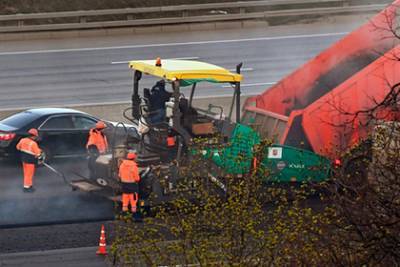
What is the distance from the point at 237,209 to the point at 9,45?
24393 millimetres

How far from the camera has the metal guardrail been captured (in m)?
31.6

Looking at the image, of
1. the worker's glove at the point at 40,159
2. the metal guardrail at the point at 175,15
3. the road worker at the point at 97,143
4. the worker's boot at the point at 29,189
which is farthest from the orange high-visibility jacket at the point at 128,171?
the metal guardrail at the point at 175,15

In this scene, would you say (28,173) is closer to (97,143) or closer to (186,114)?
(97,143)

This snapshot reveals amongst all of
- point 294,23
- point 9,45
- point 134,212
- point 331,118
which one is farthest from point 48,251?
point 294,23

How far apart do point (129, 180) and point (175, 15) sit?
18.2 metres

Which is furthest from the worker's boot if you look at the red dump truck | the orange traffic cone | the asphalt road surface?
the asphalt road surface

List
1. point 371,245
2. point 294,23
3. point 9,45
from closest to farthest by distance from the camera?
point 371,245 → point 9,45 → point 294,23

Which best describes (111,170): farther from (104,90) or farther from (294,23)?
(294,23)

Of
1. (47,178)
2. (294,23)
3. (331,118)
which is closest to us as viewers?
(331,118)

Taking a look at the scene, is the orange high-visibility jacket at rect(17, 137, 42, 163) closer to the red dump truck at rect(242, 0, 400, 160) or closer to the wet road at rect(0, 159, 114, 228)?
the wet road at rect(0, 159, 114, 228)

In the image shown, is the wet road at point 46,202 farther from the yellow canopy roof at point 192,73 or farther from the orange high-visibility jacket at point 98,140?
the yellow canopy roof at point 192,73

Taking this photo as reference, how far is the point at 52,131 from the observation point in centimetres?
1970

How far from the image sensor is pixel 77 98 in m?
26.2

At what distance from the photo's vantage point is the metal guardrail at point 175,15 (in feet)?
104
